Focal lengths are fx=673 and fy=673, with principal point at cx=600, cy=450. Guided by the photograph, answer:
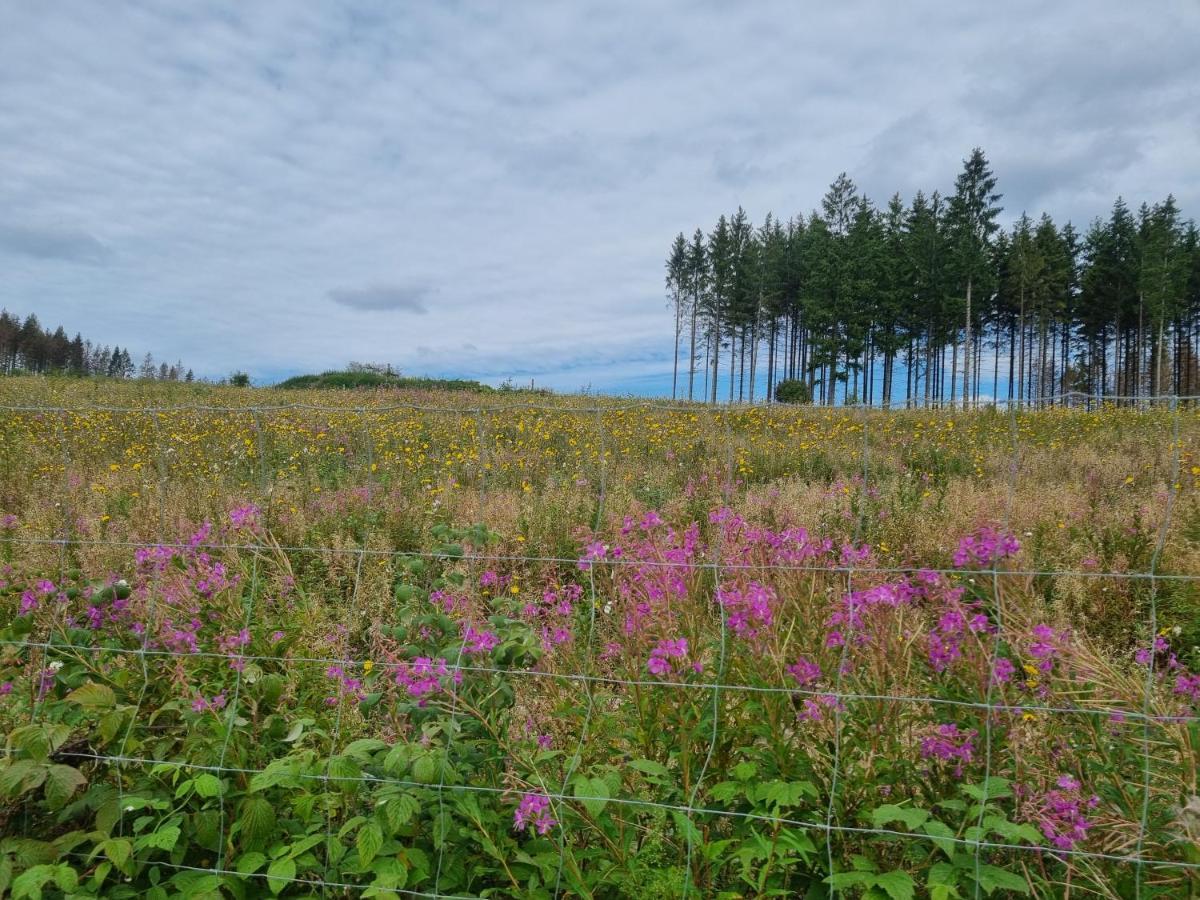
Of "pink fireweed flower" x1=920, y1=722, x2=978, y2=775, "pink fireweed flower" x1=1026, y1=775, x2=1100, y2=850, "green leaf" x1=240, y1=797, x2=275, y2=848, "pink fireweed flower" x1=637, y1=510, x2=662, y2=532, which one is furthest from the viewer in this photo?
"pink fireweed flower" x1=637, y1=510, x2=662, y2=532

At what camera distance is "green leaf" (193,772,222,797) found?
195cm

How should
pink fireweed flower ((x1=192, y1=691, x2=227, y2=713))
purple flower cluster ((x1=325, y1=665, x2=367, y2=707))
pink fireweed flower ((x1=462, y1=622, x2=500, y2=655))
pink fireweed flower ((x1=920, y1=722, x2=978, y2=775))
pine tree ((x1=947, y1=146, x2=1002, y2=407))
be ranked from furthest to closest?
1. pine tree ((x1=947, y1=146, x2=1002, y2=407))
2. purple flower cluster ((x1=325, y1=665, x2=367, y2=707))
3. pink fireweed flower ((x1=192, y1=691, x2=227, y2=713))
4. pink fireweed flower ((x1=462, y1=622, x2=500, y2=655))
5. pink fireweed flower ((x1=920, y1=722, x2=978, y2=775))

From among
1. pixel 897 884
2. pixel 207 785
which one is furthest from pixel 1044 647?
pixel 207 785

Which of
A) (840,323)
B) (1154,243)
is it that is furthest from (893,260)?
(1154,243)

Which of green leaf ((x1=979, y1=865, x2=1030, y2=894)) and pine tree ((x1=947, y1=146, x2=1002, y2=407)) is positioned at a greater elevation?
pine tree ((x1=947, y1=146, x2=1002, y2=407))

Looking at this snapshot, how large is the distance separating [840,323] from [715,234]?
53.4 feet

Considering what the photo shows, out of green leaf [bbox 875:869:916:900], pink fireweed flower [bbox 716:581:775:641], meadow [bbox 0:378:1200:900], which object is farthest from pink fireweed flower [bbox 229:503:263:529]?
green leaf [bbox 875:869:916:900]

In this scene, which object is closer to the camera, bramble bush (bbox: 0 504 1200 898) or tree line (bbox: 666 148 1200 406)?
bramble bush (bbox: 0 504 1200 898)

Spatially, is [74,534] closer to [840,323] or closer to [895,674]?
[895,674]

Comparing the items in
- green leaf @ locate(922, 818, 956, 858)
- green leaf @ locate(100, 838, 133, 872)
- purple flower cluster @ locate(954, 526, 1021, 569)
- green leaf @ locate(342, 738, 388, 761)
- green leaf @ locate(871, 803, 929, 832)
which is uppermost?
purple flower cluster @ locate(954, 526, 1021, 569)

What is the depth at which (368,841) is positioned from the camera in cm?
184

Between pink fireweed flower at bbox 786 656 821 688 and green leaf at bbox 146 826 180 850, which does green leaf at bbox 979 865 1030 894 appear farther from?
green leaf at bbox 146 826 180 850

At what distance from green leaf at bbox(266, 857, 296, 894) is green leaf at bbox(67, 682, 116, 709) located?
0.81m

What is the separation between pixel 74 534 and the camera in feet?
15.6
